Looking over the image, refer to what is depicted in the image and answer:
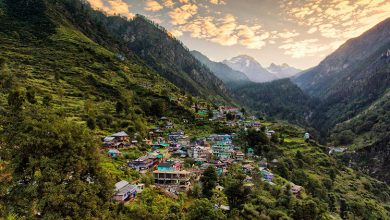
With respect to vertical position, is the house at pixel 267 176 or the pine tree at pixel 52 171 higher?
the pine tree at pixel 52 171

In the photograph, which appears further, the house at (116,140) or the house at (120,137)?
the house at (120,137)

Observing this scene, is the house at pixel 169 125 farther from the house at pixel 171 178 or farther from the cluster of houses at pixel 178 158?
the house at pixel 171 178

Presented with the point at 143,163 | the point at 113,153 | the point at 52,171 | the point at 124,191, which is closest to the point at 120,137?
the point at 113,153

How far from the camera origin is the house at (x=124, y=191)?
132ft

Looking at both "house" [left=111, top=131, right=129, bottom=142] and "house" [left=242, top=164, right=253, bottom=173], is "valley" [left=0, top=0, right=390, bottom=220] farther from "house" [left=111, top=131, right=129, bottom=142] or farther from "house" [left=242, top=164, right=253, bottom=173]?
"house" [left=242, top=164, right=253, bottom=173]

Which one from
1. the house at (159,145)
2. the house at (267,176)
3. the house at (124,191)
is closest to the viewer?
the house at (124,191)

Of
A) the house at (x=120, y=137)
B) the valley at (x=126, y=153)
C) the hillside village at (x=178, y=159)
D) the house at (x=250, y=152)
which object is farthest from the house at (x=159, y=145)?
the house at (x=250, y=152)

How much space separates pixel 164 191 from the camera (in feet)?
158

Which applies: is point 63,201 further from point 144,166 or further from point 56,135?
point 144,166

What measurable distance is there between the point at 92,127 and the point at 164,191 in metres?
33.5

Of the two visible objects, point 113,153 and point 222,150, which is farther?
point 222,150

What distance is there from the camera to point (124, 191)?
136 feet

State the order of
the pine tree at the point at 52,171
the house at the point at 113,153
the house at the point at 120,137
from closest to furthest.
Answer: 1. the pine tree at the point at 52,171
2. the house at the point at 113,153
3. the house at the point at 120,137

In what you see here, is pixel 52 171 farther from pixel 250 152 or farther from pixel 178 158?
pixel 250 152
